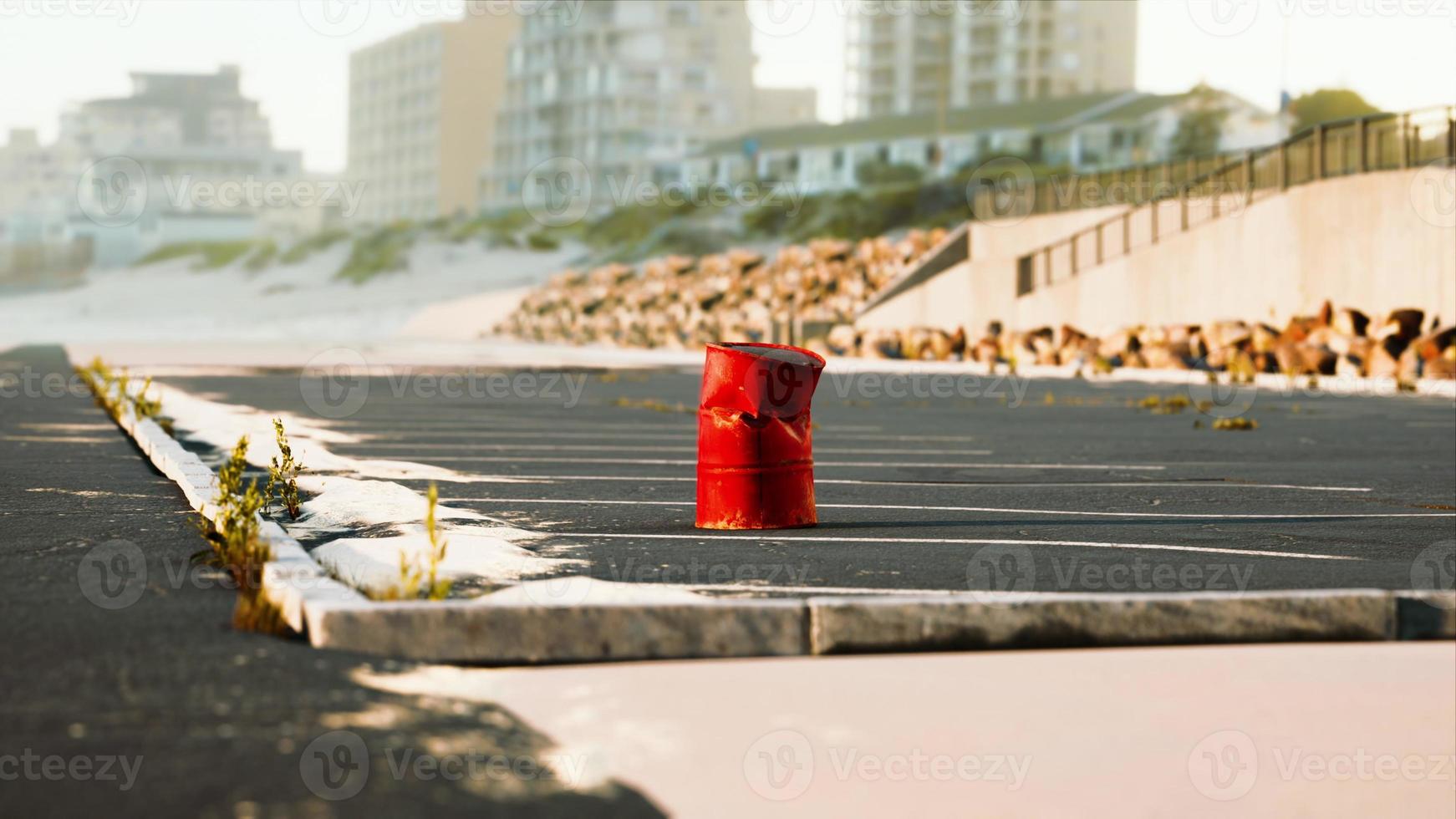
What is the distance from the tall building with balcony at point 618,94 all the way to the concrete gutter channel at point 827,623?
122719 millimetres

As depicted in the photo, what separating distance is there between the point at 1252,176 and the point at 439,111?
5088 inches

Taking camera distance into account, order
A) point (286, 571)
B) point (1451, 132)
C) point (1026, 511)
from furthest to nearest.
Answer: point (1451, 132) < point (1026, 511) < point (286, 571)

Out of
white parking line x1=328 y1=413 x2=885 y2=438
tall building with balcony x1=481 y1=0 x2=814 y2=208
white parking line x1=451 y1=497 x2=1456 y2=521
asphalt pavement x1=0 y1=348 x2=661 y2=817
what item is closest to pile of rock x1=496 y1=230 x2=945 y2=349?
white parking line x1=328 y1=413 x2=885 y2=438

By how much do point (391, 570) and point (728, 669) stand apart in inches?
65.8

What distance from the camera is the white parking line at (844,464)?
40.8 ft

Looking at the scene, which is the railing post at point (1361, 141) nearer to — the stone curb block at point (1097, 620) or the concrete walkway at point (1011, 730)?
the stone curb block at point (1097, 620)

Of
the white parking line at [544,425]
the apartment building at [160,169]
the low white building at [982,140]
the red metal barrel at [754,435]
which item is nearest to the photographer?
the red metal barrel at [754,435]

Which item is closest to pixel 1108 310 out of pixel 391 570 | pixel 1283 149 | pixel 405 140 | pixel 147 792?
pixel 1283 149

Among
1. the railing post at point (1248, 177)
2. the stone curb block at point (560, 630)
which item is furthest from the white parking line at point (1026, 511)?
the railing post at point (1248, 177)

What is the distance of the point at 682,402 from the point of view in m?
21.8

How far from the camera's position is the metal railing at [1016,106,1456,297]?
2612cm

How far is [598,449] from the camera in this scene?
45.7 feet

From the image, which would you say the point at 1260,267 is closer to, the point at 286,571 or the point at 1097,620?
the point at 1097,620

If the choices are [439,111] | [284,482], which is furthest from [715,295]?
[439,111]
